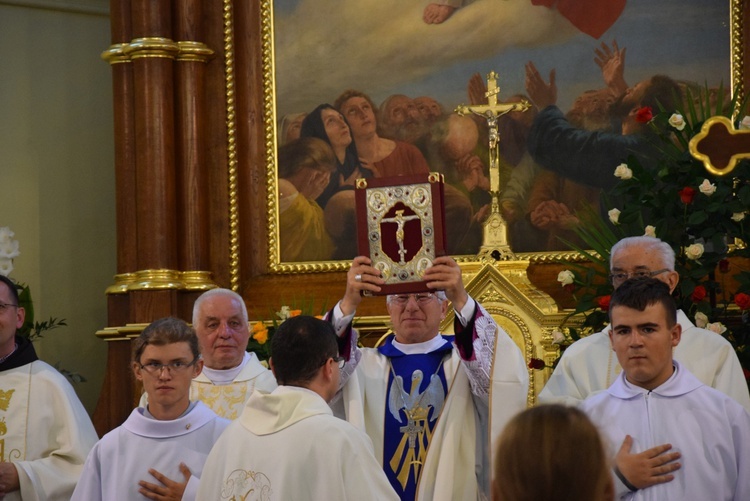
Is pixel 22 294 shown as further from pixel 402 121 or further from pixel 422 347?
pixel 422 347

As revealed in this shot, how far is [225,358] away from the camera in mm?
6883

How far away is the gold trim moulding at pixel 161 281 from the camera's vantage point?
888 cm

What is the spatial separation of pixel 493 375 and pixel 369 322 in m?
2.90

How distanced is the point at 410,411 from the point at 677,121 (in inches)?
96.0

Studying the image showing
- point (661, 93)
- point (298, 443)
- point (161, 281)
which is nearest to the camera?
point (298, 443)

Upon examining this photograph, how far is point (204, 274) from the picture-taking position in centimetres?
908

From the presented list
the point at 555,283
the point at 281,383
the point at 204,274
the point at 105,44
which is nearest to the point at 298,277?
the point at 204,274

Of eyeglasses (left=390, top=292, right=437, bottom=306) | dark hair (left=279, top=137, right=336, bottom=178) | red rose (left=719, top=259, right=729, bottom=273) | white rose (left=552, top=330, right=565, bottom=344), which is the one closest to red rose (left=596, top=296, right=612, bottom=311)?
white rose (left=552, top=330, right=565, bottom=344)

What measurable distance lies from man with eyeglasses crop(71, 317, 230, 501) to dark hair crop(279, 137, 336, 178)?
373 centimetres

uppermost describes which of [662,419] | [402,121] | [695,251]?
[402,121]

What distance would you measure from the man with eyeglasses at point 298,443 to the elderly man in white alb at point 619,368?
1.69 metres

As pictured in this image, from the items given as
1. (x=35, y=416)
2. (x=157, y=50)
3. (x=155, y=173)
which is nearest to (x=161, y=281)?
(x=155, y=173)

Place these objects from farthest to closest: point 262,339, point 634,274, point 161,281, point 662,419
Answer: point 161,281
point 262,339
point 634,274
point 662,419

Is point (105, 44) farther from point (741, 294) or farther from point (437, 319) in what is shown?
point (741, 294)
